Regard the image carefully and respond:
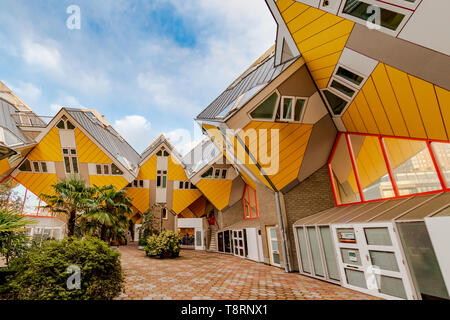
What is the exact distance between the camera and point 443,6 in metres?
3.32

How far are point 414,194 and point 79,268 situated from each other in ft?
30.9

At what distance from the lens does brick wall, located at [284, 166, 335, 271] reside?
31.7ft

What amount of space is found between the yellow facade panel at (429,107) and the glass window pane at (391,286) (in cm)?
388

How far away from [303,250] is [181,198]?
15.3 meters

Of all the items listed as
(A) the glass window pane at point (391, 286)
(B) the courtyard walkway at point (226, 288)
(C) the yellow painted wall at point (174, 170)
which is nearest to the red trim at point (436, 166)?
(A) the glass window pane at point (391, 286)

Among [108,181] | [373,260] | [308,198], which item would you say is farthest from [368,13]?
[108,181]

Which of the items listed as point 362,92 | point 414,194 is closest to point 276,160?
point 362,92

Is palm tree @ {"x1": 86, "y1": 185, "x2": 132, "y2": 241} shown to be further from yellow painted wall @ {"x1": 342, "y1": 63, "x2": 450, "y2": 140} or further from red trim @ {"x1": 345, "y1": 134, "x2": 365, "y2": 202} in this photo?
yellow painted wall @ {"x1": 342, "y1": 63, "x2": 450, "y2": 140}

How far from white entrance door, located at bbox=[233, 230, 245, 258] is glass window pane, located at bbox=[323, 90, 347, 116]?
10264 mm

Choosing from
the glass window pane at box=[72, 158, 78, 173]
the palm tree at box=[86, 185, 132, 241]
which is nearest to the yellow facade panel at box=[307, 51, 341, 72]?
the palm tree at box=[86, 185, 132, 241]

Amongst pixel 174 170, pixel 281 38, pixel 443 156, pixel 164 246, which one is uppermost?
pixel 281 38

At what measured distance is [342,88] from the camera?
276 inches

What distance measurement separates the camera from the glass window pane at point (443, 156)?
511cm

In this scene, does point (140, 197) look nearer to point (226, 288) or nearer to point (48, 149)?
point (48, 149)
